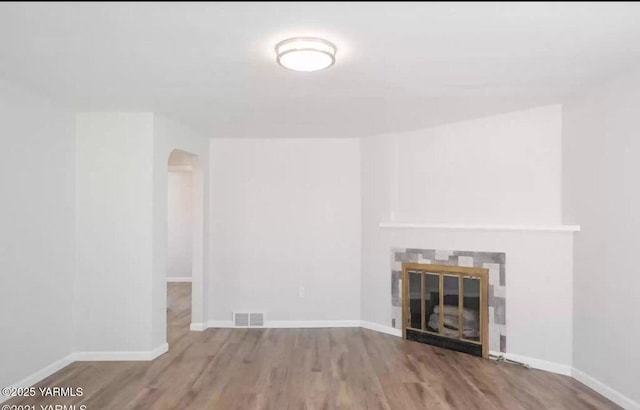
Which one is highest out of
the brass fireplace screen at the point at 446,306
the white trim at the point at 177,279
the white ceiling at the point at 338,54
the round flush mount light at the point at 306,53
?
the white ceiling at the point at 338,54

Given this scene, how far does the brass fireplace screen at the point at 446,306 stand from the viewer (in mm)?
3873

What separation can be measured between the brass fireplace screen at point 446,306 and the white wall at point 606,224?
32.4 inches

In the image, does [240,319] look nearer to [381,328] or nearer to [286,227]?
[286,227]

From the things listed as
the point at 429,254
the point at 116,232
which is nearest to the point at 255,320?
the point at 116,232

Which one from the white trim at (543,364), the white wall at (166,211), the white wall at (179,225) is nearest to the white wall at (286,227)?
the white wall at (166,211)

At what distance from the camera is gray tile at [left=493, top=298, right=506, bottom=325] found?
12.2 ft

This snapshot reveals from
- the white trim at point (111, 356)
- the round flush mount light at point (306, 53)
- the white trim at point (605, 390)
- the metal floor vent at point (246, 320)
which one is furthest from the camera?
the metal floor vent at point (246, 320)

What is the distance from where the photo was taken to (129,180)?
3.72 m

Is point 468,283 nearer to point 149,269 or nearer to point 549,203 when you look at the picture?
point 549,203

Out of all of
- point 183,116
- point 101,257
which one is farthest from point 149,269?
point 183,116

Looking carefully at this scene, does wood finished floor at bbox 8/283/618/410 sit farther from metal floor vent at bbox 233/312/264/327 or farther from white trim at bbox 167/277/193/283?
white trim at bbox 167/277/193/283

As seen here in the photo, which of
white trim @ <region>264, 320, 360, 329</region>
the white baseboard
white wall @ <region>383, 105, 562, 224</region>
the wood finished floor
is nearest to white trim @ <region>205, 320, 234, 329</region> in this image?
the white baseboard

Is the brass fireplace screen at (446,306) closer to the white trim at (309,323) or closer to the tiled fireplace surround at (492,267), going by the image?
the tiled fireplace surround at (492,267)

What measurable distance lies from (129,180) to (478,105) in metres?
3.30
